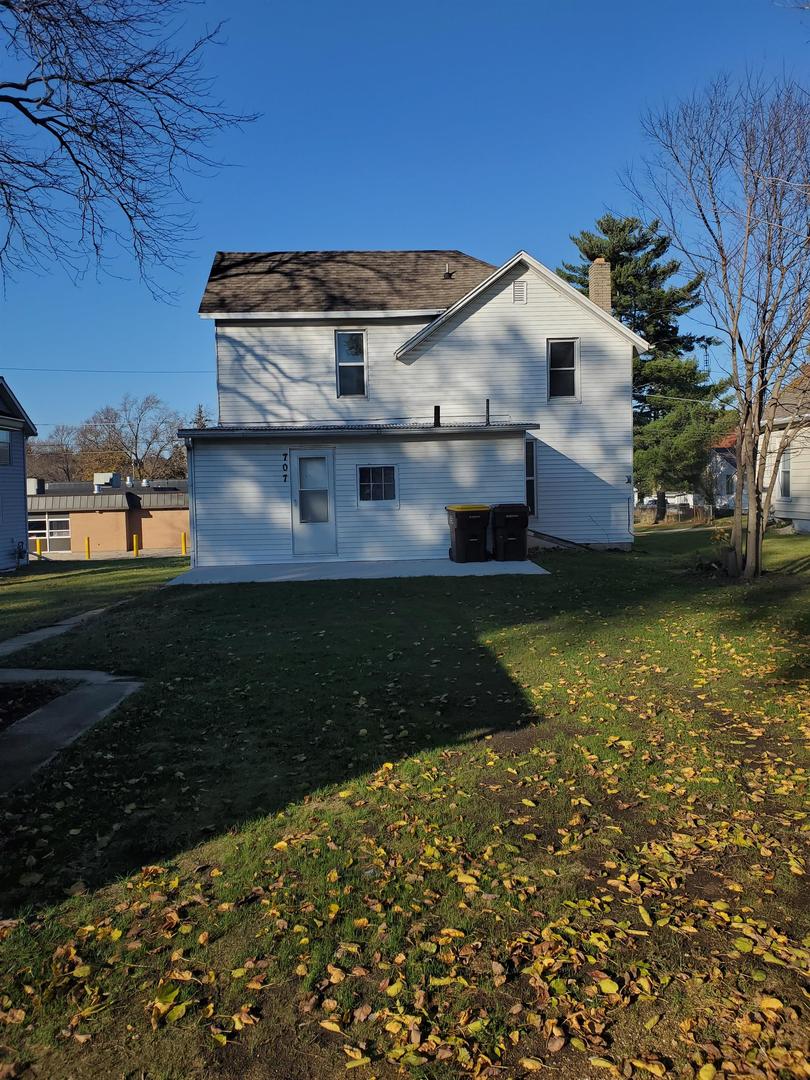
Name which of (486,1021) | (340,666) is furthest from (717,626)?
(486,1021)

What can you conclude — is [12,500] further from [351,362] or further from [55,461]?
[55,461]

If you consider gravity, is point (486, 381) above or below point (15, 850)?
above

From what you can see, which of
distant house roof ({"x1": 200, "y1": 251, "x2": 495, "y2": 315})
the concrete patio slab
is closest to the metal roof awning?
the concrete patio slab

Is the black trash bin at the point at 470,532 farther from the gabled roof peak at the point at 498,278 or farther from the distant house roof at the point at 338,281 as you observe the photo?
the distant house roof at the point at 338,281

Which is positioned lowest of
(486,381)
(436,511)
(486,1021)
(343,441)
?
(486,1021)

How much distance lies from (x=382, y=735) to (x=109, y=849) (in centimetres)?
225

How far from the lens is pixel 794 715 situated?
19.3 feet

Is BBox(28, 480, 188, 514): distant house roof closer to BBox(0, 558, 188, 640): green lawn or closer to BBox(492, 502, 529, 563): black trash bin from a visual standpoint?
BBox(0, 558, 188, 640): green lawn

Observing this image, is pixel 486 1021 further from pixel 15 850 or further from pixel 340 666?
pixel 340 666

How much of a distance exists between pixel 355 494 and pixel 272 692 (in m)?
10.3

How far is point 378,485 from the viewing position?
17156 mm

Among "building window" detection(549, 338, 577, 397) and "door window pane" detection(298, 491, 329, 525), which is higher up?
"building window" detection(549, 338, 577, 397)

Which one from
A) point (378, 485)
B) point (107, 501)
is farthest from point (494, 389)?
point (107, 501)

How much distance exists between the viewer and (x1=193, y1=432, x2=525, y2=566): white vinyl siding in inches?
663
